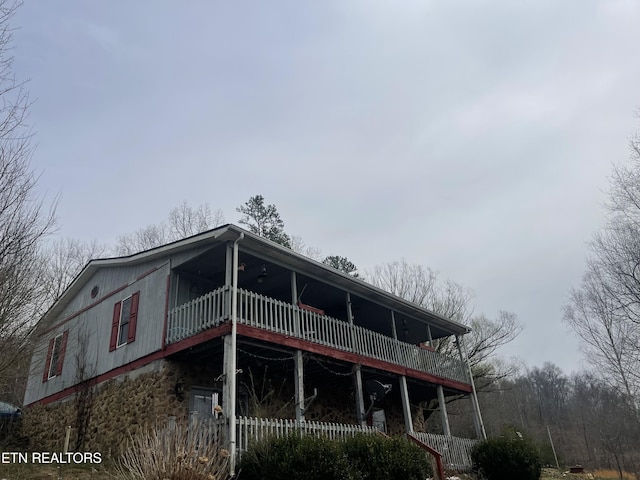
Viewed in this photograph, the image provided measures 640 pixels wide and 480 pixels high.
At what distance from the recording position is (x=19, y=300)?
10.5 metres

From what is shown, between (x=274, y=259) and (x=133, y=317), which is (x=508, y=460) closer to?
(x=274, y=259)

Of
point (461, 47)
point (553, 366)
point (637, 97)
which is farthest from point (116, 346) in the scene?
point (553, 366)

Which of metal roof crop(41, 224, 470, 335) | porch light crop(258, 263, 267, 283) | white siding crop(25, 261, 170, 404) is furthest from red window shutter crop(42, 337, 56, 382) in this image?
porch light crop(258, 263, 267, 283)

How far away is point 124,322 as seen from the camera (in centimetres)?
1420

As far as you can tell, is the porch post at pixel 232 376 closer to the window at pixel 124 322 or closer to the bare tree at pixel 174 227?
the window at pixel 124 322

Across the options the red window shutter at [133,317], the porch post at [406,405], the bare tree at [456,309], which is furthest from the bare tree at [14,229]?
the bare tree at [456,309]

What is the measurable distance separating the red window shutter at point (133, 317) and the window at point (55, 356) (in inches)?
161

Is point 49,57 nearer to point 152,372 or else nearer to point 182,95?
point 182,95

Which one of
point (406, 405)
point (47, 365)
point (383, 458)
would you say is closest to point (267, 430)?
point (383, 458)

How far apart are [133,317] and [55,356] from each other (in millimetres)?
5060

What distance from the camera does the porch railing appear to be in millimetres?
11156

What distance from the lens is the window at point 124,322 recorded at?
1361cm

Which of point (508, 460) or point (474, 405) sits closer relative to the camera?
point (508, 460)

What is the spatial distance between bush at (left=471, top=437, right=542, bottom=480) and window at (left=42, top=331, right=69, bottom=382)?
13.0 m
